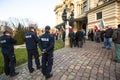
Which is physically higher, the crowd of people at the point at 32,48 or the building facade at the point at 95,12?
the building facade at the point at 95,12

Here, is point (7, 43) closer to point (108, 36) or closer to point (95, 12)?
point (108, 36)

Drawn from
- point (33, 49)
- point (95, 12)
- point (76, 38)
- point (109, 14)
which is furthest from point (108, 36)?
point (95, 12)

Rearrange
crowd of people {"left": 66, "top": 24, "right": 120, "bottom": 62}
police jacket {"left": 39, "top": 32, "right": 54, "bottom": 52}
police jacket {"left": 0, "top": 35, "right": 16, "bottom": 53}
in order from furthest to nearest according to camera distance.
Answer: crowd of people {"left": 66, "top": 24, "right": 120, "bottom": 62}
police jacket {"left": 0, "top": 35, "right": 16, "bottom": 53}
police jacket {"left": 39, "top": 32, "right": 54, "bottom": 52}

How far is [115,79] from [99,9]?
25.5m

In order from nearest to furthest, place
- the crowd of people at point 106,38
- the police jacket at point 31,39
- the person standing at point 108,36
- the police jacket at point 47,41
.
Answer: the police jacket at point 47,41 < the police jacket at point 31,39 < the crowd of people at point 106,38 < the person standing at point 108,36

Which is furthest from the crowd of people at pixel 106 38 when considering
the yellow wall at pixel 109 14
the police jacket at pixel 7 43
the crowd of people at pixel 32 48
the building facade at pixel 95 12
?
the police jacket at pixel 7 43

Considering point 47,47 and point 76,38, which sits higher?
point 47,47

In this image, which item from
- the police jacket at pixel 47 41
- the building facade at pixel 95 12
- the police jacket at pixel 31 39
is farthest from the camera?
the building facade at pixel 95 12

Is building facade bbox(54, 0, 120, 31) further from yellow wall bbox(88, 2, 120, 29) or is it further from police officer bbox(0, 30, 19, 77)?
police officer bbox(0, 30, 19, 77)

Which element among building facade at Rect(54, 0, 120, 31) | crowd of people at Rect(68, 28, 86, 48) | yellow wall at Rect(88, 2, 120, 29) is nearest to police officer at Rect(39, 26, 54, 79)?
crowd of people at Rect(68, 28, 86, 48)

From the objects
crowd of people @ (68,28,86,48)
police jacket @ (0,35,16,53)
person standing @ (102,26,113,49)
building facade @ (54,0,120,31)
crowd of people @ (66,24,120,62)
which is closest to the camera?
police jacket @ (0,35,16,53)

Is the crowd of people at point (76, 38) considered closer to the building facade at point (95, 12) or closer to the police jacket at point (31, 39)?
the building facade at point (95, 12)

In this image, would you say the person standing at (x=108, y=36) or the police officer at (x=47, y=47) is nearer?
the police officer at (x=47, y=47)

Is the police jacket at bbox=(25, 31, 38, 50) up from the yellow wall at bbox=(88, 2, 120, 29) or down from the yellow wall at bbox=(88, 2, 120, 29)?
down
